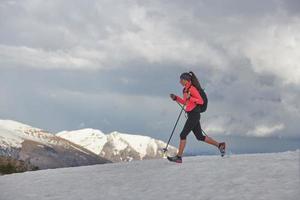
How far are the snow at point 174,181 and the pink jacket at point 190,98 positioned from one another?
1.83 m

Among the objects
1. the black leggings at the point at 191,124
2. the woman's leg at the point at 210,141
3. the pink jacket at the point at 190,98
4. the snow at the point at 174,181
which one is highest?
the pink jacket at the point at 190,98

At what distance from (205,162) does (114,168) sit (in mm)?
3338

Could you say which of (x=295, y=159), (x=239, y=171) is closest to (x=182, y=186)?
(x=239, y=171)

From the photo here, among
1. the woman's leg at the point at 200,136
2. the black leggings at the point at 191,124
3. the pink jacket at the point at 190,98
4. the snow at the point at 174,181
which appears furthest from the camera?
the woman's leg at the point at 200,136

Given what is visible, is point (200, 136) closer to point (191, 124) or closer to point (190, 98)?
point (191, 124)

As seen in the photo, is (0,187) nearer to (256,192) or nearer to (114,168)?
(114,168)

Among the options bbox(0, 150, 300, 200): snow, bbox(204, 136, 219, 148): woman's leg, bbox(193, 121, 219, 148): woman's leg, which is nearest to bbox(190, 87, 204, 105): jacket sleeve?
bbox(193, 121, 219, 148): woman's leg

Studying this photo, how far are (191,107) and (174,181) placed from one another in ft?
10.4

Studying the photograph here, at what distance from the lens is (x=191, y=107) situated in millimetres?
16766

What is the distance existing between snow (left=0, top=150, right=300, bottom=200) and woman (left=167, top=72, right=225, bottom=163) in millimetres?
597

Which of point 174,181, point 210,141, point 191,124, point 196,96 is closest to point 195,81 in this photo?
point 196,96

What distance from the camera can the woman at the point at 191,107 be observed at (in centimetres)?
1650

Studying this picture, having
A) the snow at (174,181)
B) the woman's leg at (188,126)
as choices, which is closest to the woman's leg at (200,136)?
the woman's leg at (188,126)

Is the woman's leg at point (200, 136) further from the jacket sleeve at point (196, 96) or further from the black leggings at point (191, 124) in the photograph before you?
the jacket sleeve at point (196, 96)
